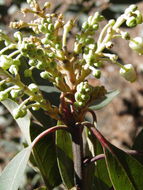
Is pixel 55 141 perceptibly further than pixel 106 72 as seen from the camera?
No

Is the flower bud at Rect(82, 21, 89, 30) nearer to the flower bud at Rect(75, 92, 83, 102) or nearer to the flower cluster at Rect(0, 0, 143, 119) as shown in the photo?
the flower cluster at Rect(0, 0, 143, 119)

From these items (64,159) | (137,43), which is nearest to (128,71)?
(137,43)

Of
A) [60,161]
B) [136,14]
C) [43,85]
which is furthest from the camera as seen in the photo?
[43,85]

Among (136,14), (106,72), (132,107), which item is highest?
(136,14)

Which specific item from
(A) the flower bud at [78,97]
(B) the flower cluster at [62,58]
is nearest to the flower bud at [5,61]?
(B) the flower cluster at [62,58]

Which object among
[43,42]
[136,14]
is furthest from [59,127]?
[136,14]

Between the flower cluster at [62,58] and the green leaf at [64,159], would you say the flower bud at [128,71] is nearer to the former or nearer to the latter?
the flower cluster at [62,58]

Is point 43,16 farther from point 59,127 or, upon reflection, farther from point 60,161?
point 60,161

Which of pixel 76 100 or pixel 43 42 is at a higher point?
pixel 43 42
